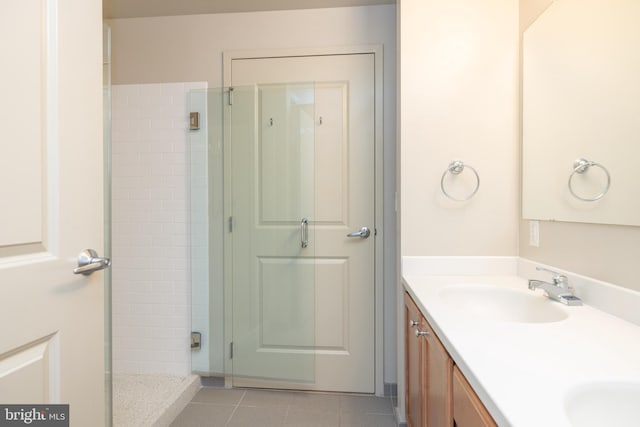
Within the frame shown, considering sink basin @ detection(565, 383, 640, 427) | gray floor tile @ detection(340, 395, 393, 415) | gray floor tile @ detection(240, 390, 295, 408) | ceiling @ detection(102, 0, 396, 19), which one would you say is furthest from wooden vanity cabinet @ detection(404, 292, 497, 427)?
ceiling @ detection(102, 0, 396, 19)

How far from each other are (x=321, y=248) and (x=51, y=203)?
1.52m

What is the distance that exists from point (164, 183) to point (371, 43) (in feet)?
5.32

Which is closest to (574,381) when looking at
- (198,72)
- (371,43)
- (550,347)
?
(550,347)

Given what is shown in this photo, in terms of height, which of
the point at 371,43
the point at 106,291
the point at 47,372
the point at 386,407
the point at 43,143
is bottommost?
the point at 386,407

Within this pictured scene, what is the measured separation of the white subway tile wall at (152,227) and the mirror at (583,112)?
195cm

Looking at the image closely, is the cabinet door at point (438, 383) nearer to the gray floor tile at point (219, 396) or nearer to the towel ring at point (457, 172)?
the towel ring at point (457, 172)

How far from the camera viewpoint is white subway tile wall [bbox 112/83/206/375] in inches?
86.9

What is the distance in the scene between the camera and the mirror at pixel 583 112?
0.97m

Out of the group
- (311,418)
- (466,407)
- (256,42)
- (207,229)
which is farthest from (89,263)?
(256,42)

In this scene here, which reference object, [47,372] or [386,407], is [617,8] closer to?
[47,372]

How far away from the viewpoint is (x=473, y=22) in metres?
1.61

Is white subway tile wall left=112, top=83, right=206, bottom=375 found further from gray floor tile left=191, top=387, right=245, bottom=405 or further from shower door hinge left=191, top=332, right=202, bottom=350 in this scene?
gray floor tile left=191, top=387, right=245, bottom=405

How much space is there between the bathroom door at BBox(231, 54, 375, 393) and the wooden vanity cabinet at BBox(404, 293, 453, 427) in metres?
0.59

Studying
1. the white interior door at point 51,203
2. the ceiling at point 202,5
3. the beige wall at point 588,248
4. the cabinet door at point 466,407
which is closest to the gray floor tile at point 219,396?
the white interior door at point 51,203
